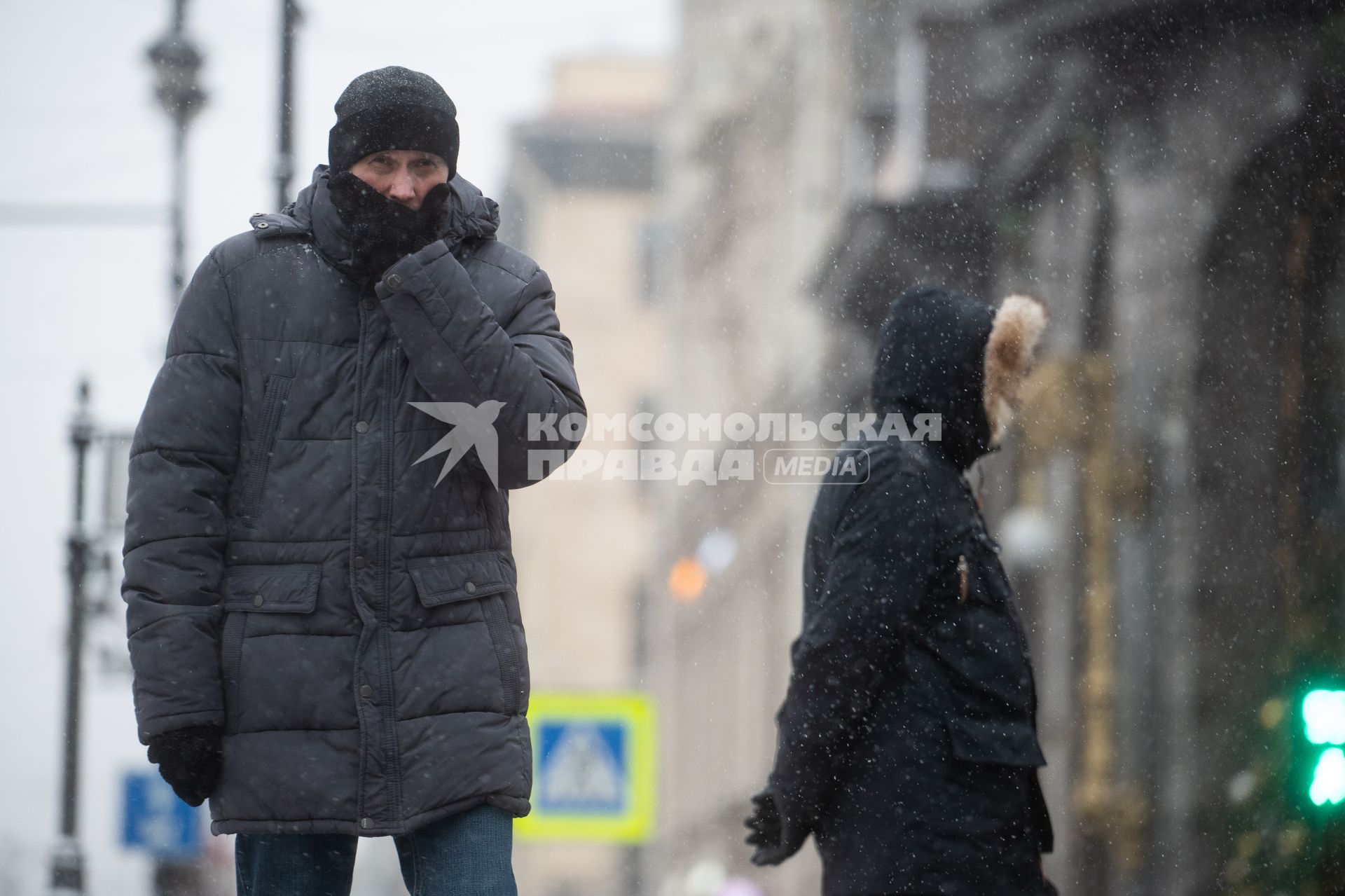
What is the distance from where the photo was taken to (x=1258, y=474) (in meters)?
9.70

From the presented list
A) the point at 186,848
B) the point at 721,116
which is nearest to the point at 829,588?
the point at 186,848

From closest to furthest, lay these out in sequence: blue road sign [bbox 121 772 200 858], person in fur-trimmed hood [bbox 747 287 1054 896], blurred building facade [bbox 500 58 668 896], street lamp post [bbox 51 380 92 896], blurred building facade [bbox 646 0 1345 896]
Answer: person in fur-trimmed hood [bbox 747 287 1054 896] → blurred building facade [bbox 646 0 1345 896] → street lamp post [bbox 51 380 92 896] → blue road sign [bbox 121 772 200 858] → blurred building facade [bbox 500 58 668 896]

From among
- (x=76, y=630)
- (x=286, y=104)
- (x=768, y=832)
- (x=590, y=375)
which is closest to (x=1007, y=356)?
(x=768, y=832)

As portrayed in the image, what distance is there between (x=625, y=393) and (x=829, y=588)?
147ft

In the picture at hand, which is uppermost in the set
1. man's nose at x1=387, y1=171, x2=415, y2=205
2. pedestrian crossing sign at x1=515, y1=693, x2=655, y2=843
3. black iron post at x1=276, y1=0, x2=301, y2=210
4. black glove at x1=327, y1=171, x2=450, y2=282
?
black iron post at x1=276, y1=0, x2=301, y2=210

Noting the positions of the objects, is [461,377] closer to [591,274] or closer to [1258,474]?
[1258,474]

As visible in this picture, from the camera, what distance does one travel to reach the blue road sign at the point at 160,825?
12.9 metres

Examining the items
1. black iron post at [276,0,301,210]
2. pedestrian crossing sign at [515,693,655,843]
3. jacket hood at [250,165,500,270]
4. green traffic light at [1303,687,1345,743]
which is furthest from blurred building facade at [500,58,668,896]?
jacket hood at [250,165,500,270]

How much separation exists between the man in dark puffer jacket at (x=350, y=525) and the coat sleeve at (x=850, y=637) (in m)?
0.78

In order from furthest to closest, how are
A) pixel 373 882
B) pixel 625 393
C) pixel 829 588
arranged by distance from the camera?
pixel 373 882 → pixel 625 393 → pixel 829 588

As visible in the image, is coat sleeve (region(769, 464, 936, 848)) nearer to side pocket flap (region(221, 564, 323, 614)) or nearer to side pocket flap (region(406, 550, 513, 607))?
side pocket flap (region(406, 550, 513, 607))

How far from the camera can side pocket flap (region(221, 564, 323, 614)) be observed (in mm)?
3227

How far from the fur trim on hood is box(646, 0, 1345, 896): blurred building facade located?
1.33 ft

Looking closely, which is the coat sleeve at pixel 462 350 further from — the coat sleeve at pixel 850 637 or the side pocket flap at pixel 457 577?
the coat sleeve at pixel 850 637
